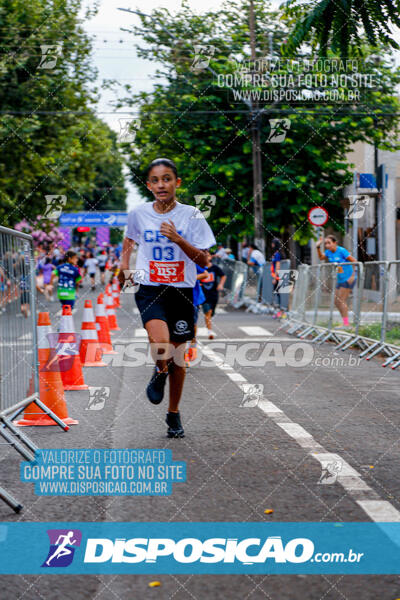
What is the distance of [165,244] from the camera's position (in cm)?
665

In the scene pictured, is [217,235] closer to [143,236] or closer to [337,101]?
[337,101]

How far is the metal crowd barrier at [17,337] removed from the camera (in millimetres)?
5883

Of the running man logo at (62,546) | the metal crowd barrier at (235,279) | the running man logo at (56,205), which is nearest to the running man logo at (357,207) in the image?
the running man logo at (56,205)

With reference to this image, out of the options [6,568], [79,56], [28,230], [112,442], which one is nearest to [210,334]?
[112,442]

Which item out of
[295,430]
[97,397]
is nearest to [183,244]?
[295,430]

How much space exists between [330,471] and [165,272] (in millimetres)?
1858

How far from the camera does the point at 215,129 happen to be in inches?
1169

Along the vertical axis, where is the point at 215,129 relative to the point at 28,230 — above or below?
above

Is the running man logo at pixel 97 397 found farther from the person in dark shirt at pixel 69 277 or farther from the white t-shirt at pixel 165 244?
the person in dark shirt at pixel 69 277

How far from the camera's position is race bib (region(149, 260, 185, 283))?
21.8 feet

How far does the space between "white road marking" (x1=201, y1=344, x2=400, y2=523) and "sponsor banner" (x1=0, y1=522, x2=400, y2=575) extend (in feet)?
0.67

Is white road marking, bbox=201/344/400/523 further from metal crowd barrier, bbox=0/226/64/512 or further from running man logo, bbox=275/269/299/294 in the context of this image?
running man logo, bbox=275/269/299/294

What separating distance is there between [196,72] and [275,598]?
88.3ft

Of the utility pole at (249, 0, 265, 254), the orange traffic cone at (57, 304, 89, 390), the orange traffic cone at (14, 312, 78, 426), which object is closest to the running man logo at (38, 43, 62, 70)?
the utility pole at (249, 0, 265, 254)
